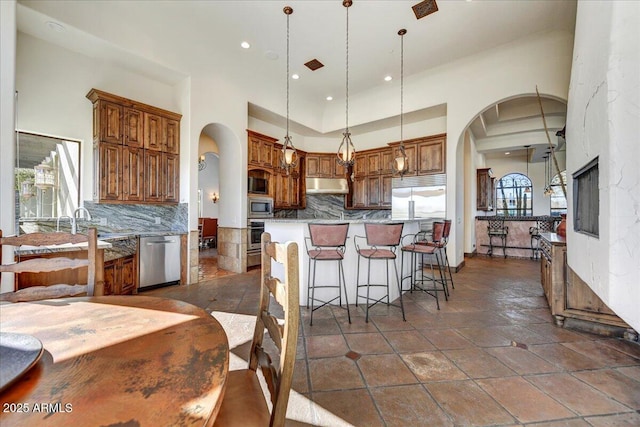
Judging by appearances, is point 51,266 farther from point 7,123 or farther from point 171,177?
point 171,177

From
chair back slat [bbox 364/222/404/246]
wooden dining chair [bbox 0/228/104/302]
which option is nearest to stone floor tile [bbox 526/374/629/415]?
chair back slat [bbox 364/222/404/246]

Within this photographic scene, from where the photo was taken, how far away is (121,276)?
11.0ft

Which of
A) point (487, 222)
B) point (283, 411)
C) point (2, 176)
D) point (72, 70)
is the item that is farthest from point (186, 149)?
point (487, 222)

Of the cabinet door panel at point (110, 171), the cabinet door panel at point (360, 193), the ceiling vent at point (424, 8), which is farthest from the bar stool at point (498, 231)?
the cabinet door panel at point (110, 171)

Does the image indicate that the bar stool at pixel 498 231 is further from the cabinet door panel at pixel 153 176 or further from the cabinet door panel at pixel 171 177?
the cabinet door panel at pixel 153 176

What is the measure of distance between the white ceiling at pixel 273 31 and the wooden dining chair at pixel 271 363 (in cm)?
403

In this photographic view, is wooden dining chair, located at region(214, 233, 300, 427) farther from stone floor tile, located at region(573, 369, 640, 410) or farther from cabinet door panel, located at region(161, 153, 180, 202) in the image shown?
cabinet door panel, located at region(161, 153, 180, 202)

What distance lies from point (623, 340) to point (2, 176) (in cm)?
579

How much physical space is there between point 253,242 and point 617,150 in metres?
4.93

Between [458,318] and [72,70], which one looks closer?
[458,318]

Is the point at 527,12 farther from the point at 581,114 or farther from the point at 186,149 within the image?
the point at 186,149

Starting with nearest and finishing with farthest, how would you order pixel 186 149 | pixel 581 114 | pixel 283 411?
pixel 283 411
pixel 581 114
pixel 186 149

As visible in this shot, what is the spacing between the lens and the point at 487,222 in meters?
7.22

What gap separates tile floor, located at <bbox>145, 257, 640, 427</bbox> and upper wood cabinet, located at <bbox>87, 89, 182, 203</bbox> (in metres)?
2.04
